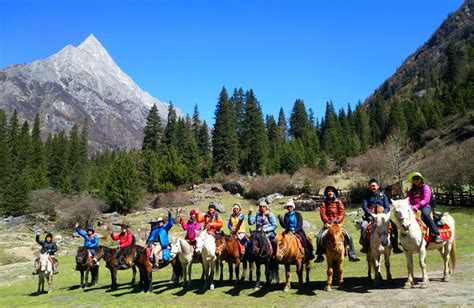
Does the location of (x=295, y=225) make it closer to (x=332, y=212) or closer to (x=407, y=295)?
(x=332, y=212)

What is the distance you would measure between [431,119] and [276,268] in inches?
3068

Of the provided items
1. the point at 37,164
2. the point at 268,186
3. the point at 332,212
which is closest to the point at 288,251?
the point at 332,212

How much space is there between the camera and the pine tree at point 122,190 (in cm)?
5683

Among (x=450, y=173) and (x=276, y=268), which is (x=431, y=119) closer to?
(x=450, y=173)

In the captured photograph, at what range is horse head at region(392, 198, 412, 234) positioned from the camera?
355 inches

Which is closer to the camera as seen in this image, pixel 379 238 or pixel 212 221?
pixel 379 238

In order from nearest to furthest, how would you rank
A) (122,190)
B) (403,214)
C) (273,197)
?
(403,214)
(122,190)
(273,197)

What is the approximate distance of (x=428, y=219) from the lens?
9.67 meters

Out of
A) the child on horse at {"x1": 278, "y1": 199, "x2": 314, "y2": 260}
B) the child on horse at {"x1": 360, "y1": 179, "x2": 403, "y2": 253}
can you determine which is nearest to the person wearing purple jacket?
the child on horse at {"x1": 360, "y1": 179, "x2": 403, "y2": 253}

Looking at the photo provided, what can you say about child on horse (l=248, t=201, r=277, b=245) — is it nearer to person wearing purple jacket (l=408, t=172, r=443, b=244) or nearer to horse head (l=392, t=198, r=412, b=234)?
horse head (l=392, t=198, r=412, b=234)

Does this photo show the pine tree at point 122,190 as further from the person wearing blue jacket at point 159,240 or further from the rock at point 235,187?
the person wearing blue jacket at point 159,240

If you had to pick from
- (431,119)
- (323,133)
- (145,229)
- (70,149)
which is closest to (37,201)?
(145,229)

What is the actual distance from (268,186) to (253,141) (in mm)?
16239

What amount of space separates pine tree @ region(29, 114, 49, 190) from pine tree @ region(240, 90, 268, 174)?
3876cm
